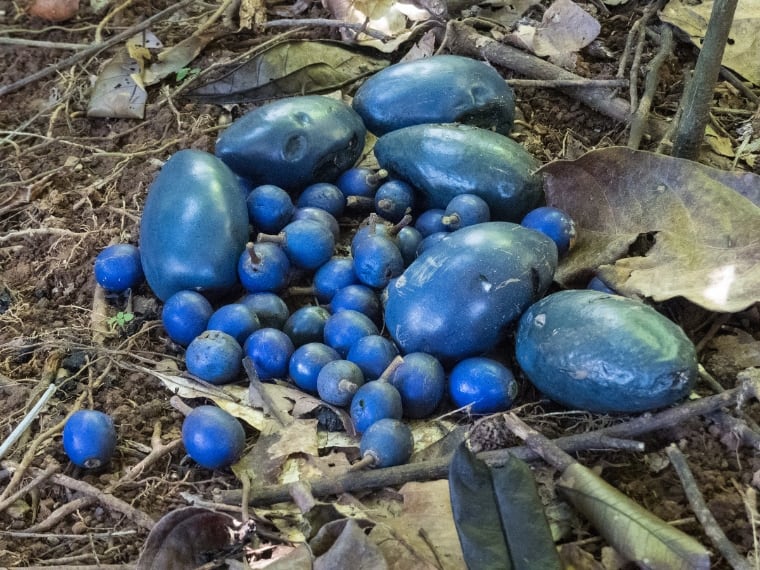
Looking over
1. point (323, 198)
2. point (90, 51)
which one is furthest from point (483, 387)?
point (90, 51)

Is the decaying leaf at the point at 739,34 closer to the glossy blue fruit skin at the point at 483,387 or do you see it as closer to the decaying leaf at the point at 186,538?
the glossy blue fruit skin at the point at 483,387

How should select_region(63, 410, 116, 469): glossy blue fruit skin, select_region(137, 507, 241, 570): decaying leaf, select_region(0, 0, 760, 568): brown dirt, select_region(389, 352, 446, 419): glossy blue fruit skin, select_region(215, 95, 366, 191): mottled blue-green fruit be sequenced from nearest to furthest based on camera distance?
select_region(137, 507, 241, 570): decaying leaf < select_region(0, 0, 760, 568): brown dirt < select_region(63, 410, 116, 469): glossy blue fruit skin < select_region(389, 352, 446, 419): glossy blue fruit skin < select_region(215, 95, 366, 191): mottled blue-green fruit

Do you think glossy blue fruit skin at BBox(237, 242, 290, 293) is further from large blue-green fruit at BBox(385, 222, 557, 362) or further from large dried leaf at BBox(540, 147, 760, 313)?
large dried leaf at BBox(540, 147, 760, 313)

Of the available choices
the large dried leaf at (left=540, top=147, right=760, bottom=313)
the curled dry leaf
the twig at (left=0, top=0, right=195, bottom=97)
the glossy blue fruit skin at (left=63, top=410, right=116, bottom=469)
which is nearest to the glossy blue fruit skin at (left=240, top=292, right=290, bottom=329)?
the glossy blue fruit skin at (left=63, top=410, right=116, bottom=469)

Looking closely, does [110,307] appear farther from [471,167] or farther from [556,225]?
[556,225]

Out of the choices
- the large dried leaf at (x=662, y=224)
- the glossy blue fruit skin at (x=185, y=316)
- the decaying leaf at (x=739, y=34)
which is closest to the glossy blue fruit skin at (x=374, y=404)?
the glossy blue fruit skin at (x=185, y=316)

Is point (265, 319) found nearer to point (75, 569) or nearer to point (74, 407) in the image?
point (74, 407)
